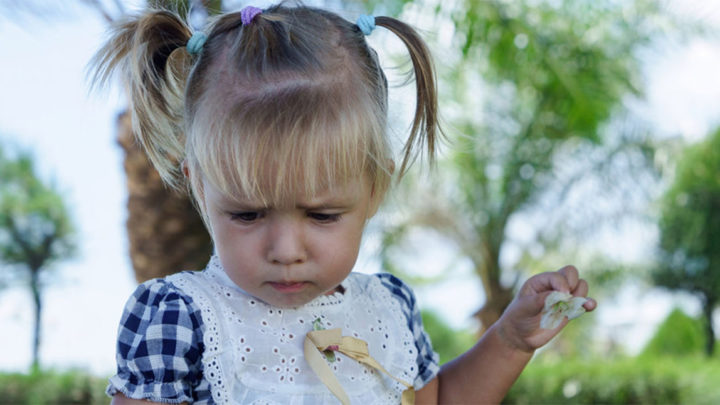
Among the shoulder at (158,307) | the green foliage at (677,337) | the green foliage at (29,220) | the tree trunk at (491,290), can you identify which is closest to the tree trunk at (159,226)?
the shoulder at (158,307)

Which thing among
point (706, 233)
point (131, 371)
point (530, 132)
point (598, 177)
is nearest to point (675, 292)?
point (706, 233)

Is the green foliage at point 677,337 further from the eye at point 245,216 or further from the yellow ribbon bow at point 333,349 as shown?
the eye at point 245,216

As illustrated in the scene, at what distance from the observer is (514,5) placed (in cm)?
495

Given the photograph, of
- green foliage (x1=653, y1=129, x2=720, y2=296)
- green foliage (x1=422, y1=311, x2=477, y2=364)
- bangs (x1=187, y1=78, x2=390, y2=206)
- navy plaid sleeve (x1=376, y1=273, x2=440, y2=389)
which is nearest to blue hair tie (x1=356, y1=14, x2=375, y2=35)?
bangs (x1=187, y1=78, x2=390, y2=206)

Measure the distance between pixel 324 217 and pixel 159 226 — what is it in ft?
6.78

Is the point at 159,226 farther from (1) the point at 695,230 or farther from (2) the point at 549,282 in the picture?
(1) the point at 695,230

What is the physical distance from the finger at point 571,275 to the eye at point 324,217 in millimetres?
496

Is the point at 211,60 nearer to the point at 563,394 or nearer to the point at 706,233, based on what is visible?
the point at 563,394

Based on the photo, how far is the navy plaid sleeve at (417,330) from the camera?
1.60 meters

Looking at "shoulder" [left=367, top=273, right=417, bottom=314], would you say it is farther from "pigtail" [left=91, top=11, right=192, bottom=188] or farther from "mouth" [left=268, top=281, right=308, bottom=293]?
"pigtail" [left=91, top=11, right=192, bottom=188]

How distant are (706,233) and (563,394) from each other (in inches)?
152

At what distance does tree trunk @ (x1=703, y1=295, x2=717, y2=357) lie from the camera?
8539 mm

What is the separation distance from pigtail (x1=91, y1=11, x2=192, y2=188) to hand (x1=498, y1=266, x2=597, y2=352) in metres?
0.70

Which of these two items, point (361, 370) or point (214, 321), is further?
point (361, 370)
